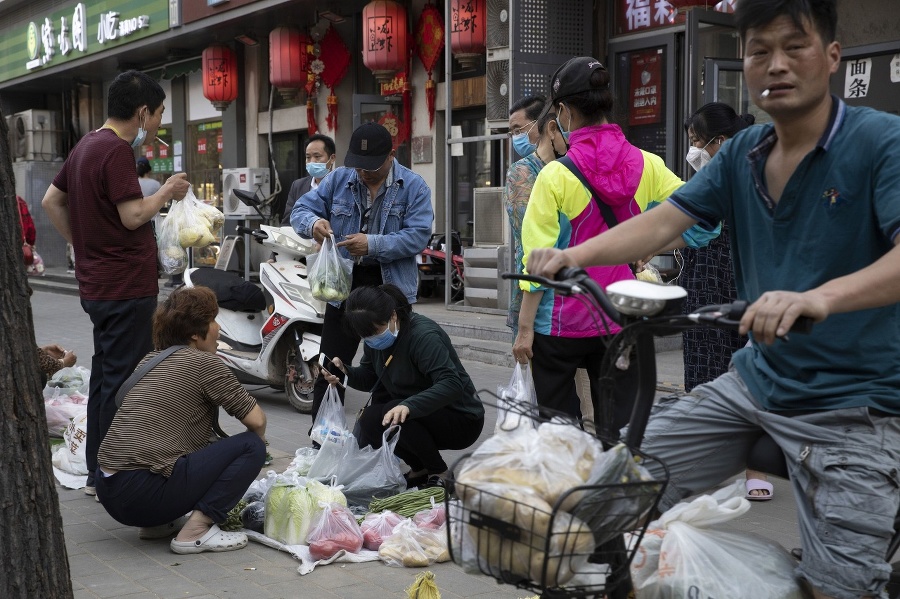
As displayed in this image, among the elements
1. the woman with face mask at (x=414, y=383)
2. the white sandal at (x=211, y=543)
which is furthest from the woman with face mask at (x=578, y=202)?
the white sandal at (x=211, y=543)

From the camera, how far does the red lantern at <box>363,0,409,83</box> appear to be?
44.1ft

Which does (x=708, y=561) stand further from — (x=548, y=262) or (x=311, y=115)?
(x=311, y=115)

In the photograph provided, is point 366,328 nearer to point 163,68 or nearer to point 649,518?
point 649,518

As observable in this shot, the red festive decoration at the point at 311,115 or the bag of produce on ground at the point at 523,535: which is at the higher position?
the red festive decoration at the point at 311,115

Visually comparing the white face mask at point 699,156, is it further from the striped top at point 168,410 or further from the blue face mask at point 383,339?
the striped top at point 168,410

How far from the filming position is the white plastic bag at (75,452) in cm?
587

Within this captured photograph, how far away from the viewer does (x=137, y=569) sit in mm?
4391

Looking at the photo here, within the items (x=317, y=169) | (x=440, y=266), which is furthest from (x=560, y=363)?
(x=440, y=266)

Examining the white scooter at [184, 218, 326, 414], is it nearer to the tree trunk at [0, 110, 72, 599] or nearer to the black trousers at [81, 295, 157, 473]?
the black trousers at [81, 295, 157, 473]

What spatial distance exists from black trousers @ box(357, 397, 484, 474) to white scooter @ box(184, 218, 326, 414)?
1958 mm

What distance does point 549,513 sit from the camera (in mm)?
1982

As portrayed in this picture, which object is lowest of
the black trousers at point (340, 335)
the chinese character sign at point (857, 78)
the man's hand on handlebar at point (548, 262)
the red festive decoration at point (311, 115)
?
the black trousers at point (340, 335)

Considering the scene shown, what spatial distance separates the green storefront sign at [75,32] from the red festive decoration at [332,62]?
146 inches

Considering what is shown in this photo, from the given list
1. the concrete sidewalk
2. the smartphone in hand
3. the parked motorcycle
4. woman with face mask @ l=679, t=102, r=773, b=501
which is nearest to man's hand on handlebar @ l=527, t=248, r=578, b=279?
the concrete sidewalk
